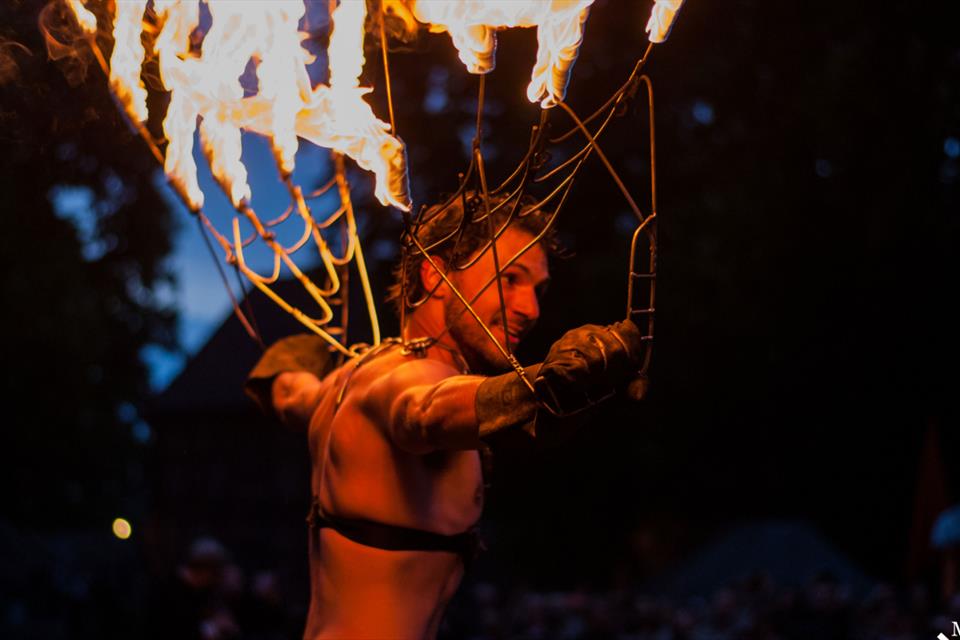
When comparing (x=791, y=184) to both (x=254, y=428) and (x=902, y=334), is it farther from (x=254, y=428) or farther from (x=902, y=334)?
(x=254, y=428)

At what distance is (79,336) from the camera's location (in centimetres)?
2973

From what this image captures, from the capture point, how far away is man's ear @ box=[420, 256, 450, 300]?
136 inches

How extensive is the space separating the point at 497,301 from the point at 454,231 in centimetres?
21

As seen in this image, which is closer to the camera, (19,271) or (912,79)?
(912,79)

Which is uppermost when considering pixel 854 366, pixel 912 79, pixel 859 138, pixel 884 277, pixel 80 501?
pixel 912 79

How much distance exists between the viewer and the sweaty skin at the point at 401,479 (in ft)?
10.5

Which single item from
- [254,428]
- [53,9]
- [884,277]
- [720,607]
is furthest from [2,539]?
[254,428]

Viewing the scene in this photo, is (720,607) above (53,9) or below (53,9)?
below

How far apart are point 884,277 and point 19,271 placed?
698 inches

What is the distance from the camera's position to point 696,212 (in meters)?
19.0

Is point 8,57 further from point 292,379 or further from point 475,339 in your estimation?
point 475,339

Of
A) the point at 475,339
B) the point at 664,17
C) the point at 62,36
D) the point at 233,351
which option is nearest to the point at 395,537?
the point at 475,339

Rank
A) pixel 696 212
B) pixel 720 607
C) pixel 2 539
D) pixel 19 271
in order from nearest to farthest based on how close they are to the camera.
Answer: pixel 720 607 → pixel 2 539 → pixel 696 212 → pixel 19 271

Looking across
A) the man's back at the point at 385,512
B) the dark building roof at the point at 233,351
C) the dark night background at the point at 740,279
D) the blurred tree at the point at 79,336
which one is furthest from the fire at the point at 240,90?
the blurred tree at the point at 79,336
